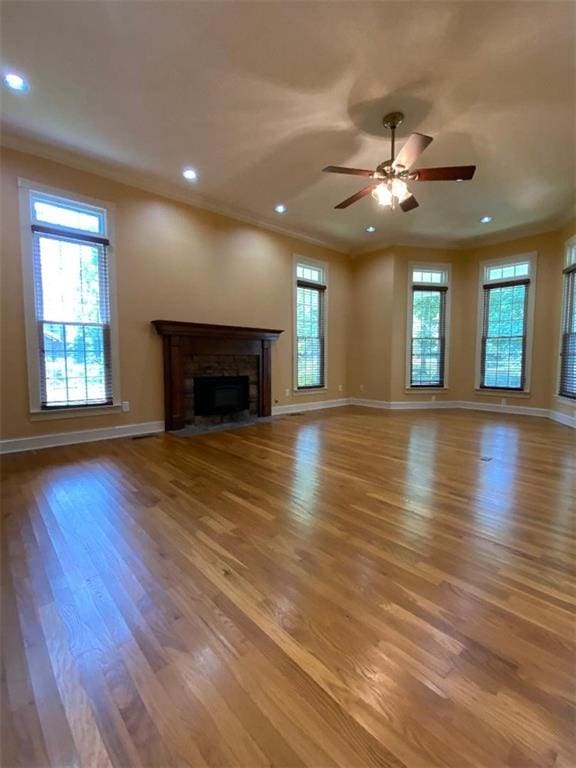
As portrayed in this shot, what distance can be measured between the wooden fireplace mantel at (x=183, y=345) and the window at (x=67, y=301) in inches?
28.4

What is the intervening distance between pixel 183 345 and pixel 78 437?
181 cm

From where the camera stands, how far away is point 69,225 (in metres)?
4.26

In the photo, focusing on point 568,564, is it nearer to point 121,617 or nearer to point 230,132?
point 121,617

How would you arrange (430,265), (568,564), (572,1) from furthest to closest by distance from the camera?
(430,265) → (572,1) → (568,564)

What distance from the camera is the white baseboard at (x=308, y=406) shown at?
21.7 ft

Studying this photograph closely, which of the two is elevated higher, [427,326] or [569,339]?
[427,326]

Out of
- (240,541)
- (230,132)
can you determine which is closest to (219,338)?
(230,132)

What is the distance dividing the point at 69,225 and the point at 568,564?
562cm

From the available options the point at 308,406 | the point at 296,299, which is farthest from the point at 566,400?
the point at 296,299

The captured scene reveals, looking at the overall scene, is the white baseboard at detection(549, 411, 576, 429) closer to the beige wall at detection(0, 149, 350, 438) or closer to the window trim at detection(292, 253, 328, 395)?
the window trim at detection(292, 253, 328, 395)

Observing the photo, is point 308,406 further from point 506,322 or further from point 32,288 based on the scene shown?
point 32,288

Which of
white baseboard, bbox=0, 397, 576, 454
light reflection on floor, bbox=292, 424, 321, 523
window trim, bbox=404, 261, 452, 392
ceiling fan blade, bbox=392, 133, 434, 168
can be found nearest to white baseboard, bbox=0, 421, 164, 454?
white baseboard, bbox=0, 397, 576, 454

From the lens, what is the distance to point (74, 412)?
437cm

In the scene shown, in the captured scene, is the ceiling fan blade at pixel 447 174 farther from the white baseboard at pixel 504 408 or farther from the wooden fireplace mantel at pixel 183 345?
the white baseboard at pixel 504 408
